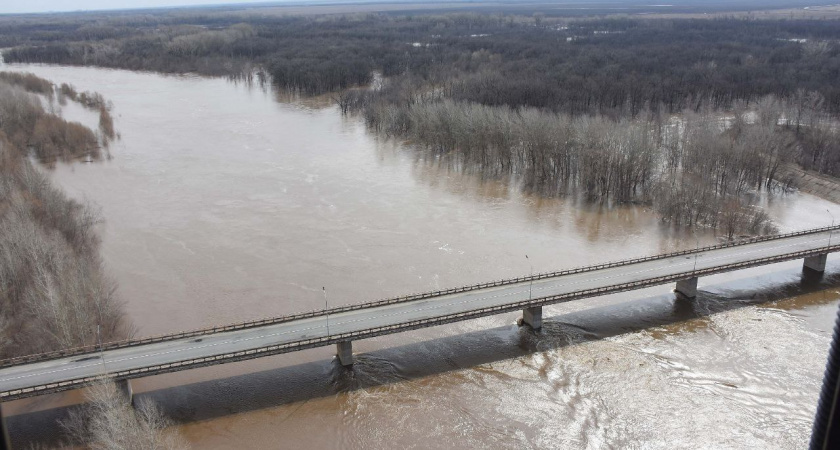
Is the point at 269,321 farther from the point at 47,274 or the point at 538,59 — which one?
the point at 538,59

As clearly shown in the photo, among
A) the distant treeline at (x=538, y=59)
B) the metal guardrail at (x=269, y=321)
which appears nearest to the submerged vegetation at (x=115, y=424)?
the metal guardrail at (x=269, y=321)

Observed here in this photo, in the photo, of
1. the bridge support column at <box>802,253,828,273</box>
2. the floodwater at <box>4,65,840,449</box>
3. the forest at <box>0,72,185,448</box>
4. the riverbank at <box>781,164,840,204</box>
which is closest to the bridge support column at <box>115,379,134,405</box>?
the forest at <box>0,72,185,448</box>

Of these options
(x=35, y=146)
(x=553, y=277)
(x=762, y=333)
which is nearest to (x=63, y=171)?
(x=35, y=146)

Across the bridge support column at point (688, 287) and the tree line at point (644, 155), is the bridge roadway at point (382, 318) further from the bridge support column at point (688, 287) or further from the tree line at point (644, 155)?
the tree line at point (644, 155)

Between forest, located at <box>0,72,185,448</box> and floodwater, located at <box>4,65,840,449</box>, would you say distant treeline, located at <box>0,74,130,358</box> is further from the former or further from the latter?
floodwater, located at <box>4,65,840,449</box>

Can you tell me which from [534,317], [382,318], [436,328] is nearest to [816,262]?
[534,317]
